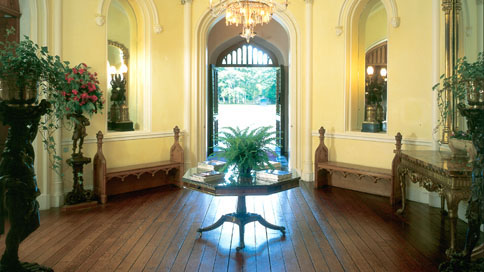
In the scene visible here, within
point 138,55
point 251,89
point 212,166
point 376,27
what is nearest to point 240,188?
point 212,166

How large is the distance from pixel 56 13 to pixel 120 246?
11.6ft

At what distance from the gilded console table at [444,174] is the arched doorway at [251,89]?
6.58 meters

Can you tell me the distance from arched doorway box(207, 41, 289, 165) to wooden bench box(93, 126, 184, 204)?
13.5 feet

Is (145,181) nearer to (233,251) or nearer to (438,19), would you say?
(233,251)

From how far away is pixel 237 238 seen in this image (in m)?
4.54

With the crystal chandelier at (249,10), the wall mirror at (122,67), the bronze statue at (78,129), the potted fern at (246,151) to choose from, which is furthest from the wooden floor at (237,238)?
the crystal chandelier at (249,10)

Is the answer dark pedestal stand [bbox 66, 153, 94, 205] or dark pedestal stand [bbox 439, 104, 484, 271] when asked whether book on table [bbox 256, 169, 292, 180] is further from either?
dark pedestal stand [bbox 66, 153, 94, 205]

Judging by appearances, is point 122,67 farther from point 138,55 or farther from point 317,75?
point 317,75

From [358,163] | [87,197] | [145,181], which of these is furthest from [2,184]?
[358,163]

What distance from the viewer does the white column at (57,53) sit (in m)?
5.75

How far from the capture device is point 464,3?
525 cm

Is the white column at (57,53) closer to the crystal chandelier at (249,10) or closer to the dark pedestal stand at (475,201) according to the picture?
the crystal chandelier at (249,10)

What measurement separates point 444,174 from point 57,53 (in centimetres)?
517

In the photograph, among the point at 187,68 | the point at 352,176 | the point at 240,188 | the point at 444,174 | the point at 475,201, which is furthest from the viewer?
the point at 187,68
